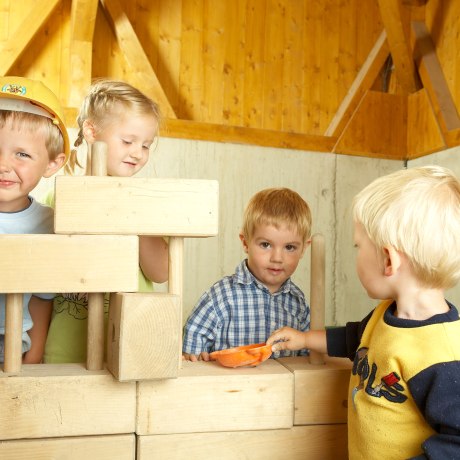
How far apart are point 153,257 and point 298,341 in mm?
430

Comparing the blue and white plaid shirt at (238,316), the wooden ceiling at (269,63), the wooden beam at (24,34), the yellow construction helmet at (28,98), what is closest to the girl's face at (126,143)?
the yellow construction helmet at (28,98)

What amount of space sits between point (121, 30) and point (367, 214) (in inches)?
147

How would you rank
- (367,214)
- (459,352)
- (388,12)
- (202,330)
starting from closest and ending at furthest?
1. (459,352)
2. (367,214)
3. (202,330)
4. (388,12)

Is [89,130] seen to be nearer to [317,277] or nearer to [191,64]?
[317,277]

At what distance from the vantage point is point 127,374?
3.69 ft

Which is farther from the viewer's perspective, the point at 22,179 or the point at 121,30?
the point at 121,30

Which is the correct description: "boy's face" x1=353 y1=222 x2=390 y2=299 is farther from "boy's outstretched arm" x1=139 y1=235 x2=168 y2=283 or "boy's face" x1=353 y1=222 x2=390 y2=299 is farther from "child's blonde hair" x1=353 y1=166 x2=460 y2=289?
"boy's outstretched arm" x1=139 y1=235 x2=168 y2=283

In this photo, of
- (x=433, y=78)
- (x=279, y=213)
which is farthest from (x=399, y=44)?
(x=279, y=213)

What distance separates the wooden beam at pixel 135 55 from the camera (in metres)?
4.43

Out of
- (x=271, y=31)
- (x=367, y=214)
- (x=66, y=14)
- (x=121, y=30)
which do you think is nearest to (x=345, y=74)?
(x=271, y=31)

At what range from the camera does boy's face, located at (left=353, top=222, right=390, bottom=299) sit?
122 centimetres

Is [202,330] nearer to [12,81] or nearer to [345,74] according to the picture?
[12,81]

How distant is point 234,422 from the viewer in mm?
1240

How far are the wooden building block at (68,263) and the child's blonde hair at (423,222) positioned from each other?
0.48m
